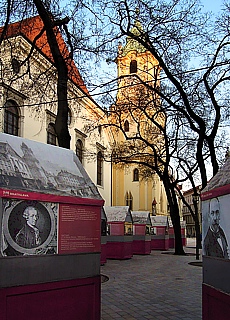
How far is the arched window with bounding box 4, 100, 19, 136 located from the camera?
24172 millimetres

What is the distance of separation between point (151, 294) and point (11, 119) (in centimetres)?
1671

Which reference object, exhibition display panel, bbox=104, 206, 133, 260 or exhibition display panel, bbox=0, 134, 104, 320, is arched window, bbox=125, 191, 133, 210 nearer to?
exhibition display panel, bbox=104, 206, 133, 260

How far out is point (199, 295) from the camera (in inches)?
445

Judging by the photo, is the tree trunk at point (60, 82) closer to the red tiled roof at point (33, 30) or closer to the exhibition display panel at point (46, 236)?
the red tiled roof at point (33, 30)

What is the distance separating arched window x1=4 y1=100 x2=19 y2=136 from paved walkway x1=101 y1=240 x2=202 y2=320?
11.4 metres

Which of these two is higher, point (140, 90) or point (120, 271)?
point (140, 90)

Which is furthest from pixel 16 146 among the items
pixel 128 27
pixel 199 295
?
pixel 128 27

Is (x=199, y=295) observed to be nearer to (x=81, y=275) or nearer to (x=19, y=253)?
(x=81, y=275)

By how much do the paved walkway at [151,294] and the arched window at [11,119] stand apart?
448 inches

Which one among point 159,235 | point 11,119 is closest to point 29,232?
point 11,119

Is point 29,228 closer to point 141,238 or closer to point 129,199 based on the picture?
point 141,238

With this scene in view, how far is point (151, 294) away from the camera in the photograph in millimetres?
11297

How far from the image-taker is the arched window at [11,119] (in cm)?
2417

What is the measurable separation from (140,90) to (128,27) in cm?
797
